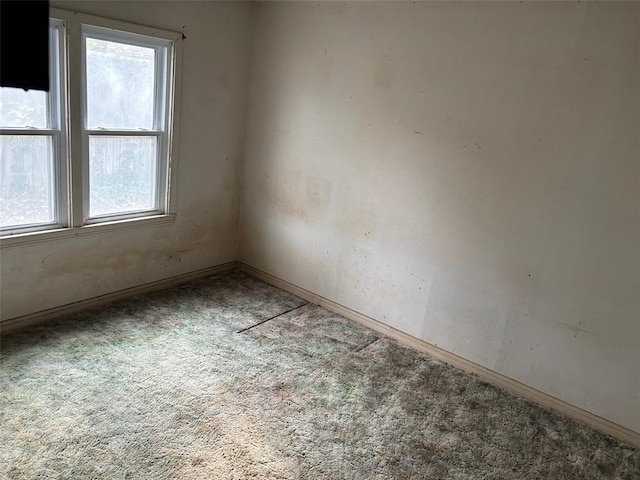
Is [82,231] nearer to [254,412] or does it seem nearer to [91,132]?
[91,132]

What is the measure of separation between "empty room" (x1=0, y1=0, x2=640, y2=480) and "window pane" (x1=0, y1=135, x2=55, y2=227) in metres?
0.01

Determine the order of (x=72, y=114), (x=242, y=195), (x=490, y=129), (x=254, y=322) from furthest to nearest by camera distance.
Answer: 1. (x=242, y=195)
2. (x=254, y=322)
3. (x=72, y=114)
4. (x=490, y=129)

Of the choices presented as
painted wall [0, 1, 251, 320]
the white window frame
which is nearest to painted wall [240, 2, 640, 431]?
painted wall [0, 1, 251, 320]

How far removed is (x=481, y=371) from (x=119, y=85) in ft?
10.4

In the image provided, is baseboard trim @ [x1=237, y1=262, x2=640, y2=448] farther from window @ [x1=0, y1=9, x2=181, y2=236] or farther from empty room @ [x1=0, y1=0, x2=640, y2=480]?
window @ [x1=0, y1=9, x2=181, y2=236]

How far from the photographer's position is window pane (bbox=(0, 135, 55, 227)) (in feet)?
9.49

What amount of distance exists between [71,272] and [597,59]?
352cm

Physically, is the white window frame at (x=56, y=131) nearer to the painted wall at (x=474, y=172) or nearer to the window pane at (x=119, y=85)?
the window pane at (x=119, y=85)

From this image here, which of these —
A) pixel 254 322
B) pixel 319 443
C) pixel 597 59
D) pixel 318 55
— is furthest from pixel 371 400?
pixel 318 55

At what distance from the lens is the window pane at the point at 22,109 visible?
9.17ft

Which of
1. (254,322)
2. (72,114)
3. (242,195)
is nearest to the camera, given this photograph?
(72,114)

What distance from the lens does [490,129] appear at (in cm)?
287

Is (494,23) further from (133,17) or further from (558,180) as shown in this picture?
(133,17)

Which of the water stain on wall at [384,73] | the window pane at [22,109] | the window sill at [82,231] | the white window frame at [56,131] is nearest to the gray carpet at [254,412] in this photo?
the window sill at [82,231]
